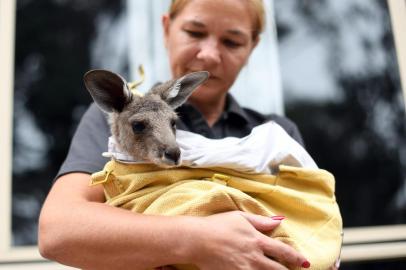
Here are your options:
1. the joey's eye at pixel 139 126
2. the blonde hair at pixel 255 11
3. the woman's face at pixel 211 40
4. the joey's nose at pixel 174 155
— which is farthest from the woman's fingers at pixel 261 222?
the blonde hair at pixel 255 11

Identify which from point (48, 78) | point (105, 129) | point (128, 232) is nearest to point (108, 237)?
point (128, 232)

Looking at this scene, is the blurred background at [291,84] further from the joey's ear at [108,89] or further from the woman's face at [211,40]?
the joey's ear at [108,89]

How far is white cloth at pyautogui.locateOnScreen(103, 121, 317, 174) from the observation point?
4.22 ft

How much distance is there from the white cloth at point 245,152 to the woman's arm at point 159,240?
171mm

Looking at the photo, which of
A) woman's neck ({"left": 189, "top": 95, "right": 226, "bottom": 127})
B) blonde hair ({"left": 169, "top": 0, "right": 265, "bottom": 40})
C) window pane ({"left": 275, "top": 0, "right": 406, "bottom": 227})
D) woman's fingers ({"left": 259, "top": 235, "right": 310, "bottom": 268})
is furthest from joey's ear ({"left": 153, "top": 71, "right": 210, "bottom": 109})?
window pane ({"left": 275, "top": 0, "right": 406, "bottom": 227})

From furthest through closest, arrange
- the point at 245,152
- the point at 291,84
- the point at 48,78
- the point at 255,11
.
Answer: the point at 291,84 < the point at 48,78 < the point at 255,11 < the point at 245,152

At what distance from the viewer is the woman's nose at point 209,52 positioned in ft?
5.52

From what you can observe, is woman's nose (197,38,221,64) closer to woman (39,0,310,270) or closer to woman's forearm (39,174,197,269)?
woman (39,0,310,270)

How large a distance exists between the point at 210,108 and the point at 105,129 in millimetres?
495

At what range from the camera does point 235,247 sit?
1148mm

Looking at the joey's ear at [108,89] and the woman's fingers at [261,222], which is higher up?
the joey's ear at [108,89]

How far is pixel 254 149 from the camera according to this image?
1.36 meters

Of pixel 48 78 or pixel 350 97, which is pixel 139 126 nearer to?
pixel 48 78

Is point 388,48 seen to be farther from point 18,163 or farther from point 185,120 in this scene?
point 18,163
